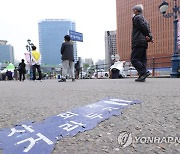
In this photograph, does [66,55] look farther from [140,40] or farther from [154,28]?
[154,28]

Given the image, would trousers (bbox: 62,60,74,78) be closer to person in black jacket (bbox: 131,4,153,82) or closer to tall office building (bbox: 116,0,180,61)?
person in black jacket (bbox: 131,4,153,82)

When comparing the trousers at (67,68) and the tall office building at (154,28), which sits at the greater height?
the tall office building at (154,28)

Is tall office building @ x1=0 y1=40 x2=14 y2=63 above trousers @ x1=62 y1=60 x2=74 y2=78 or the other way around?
above

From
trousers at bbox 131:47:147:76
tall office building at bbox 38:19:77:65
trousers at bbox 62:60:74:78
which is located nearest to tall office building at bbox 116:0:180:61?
tall office building at bbox 38:19:77:65

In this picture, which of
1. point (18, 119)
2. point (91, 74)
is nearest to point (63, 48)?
point (18, 119)

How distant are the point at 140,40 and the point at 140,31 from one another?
0.24 metres

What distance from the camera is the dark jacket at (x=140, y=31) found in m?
5.56

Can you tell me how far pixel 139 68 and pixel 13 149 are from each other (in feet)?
16.1

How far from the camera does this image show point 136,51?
5.84 metres

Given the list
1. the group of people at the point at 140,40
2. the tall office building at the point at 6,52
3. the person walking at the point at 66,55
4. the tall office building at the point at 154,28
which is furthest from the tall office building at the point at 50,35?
the group of people at the point at 140,40

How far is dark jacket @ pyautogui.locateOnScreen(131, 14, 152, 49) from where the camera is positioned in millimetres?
5562

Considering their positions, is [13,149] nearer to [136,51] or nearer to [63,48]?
[136,51]

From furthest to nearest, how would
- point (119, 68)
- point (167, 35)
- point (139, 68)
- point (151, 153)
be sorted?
point (167, 35), point (119, 68), point (139, 68), point (151, 153)

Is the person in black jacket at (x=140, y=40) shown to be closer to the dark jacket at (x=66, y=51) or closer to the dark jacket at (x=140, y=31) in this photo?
the dark jacket at (x=140, y=31)
